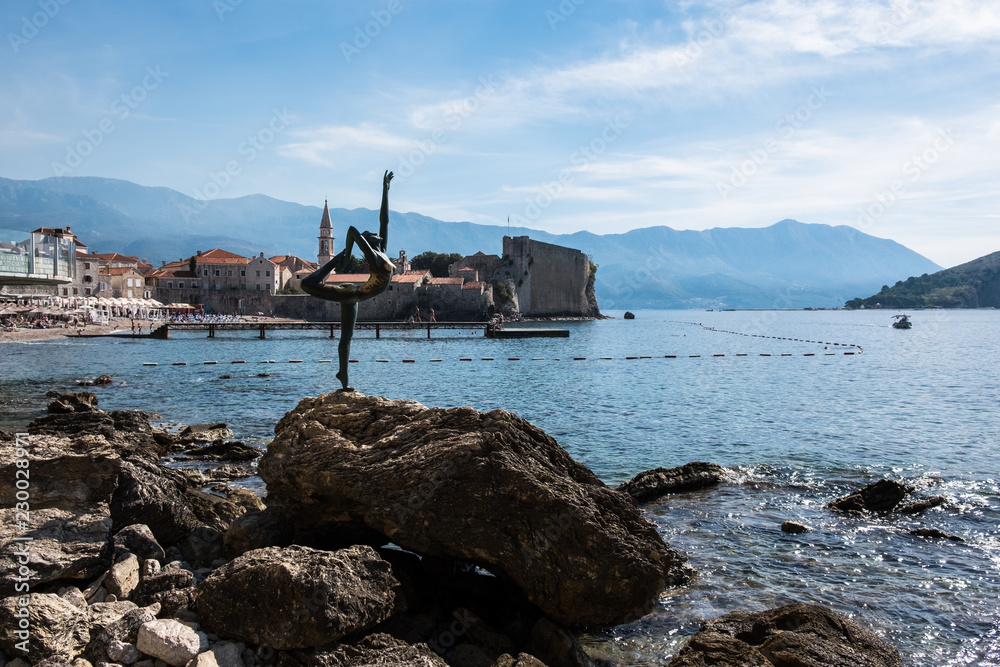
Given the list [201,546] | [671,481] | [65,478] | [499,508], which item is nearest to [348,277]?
[671,481]

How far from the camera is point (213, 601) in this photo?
4.49 metres

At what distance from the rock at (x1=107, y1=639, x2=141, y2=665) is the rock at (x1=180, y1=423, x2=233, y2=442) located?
10639 millimetres

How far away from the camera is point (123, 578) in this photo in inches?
200

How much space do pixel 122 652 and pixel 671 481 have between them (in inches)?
335

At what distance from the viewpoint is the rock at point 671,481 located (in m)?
10.5

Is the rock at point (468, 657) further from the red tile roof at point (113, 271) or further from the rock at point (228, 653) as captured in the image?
the red tile roof at point (113, 271)

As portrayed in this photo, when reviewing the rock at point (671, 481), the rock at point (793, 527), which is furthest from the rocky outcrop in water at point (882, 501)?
the rock at point (671, 481)

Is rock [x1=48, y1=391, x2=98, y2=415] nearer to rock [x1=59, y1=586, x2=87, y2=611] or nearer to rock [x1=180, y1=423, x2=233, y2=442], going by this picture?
rock [x1=180, y1=423, x2=233, y2=442]

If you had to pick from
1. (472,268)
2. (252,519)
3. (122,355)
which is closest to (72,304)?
(122,355)

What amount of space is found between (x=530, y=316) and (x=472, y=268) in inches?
432

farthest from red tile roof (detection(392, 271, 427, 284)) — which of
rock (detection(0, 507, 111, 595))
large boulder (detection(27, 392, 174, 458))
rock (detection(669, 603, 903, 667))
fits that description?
rock (detection(669, 603, 903, 667))

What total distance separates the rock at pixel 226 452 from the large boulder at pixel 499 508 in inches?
299

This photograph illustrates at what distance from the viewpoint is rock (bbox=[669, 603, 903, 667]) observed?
4496 millimetres

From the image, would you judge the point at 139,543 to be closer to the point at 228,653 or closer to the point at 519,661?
the point at 228,653
